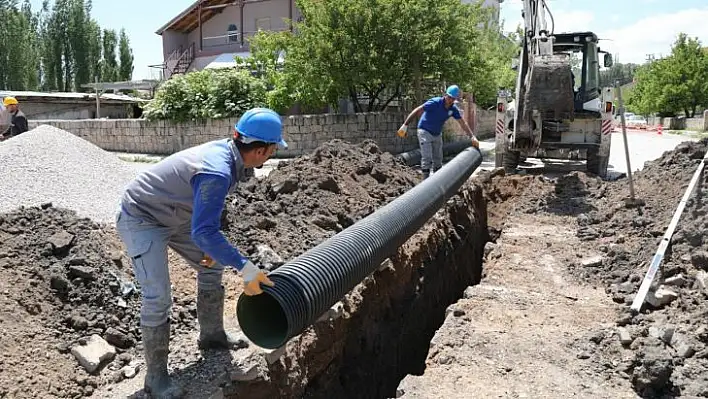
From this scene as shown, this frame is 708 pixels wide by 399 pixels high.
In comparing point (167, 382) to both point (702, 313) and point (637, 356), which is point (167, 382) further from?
Answer: point (702, 313)

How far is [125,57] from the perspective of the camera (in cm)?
5191

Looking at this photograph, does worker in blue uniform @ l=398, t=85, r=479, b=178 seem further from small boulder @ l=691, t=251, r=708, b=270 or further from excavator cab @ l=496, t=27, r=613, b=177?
small boulder @ l=691, t=251, r=708, b=270

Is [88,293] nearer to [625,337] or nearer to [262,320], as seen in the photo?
[262,320]

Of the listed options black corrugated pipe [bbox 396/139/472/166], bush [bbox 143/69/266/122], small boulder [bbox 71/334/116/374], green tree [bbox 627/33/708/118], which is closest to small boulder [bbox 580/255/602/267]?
small boulder [bbox 71/334/116/374]

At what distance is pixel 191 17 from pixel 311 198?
2630 centimetres

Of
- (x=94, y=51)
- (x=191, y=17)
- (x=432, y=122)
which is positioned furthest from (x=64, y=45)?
(x=432, y=122)

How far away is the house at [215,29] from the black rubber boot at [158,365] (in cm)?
2592

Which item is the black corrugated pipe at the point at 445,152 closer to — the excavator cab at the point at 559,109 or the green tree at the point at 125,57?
the excavator cab at the point at 559,109

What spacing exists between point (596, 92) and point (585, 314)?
9.07 meters

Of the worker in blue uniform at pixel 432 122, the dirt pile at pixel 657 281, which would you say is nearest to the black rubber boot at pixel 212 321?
the dirt pile at pixel 657 281

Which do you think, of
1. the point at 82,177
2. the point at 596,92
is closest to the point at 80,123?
the point at 82,177

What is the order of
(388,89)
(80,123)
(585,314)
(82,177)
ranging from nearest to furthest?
1. (585,314)
2. (82,177)
3. (388,89)
4. (80,123)

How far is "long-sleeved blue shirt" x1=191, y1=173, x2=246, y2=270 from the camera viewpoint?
2.99 meters

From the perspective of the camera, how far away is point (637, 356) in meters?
3.97
